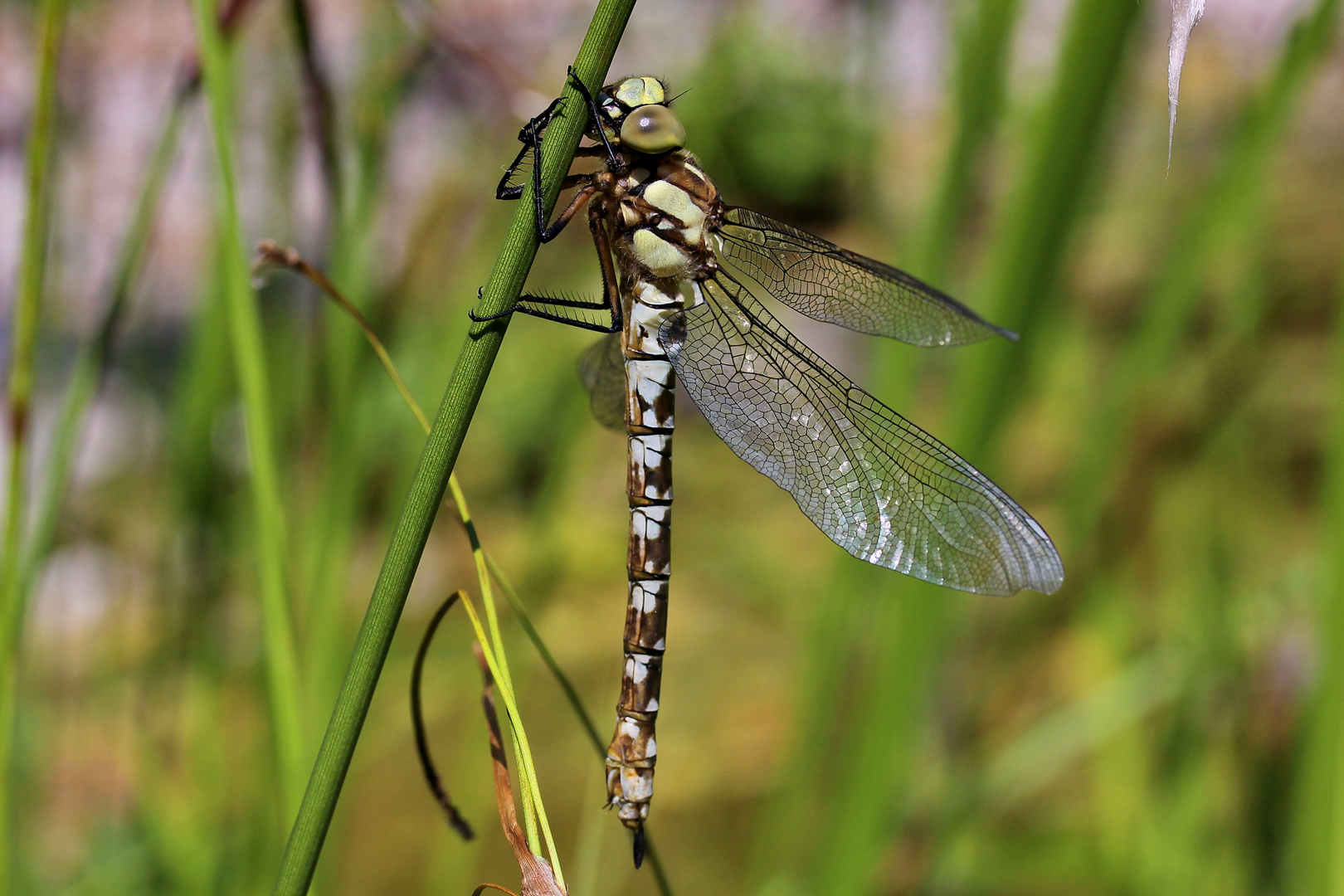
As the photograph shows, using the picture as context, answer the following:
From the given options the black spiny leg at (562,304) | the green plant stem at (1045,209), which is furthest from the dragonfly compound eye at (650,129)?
the green plant stem at (1045,209)

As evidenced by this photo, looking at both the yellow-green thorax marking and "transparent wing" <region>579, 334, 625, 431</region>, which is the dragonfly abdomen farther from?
"transparent wing" <region>579, 334, 625, 431</region>

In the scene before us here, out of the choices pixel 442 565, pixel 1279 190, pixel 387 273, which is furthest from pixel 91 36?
pixel 1279 190

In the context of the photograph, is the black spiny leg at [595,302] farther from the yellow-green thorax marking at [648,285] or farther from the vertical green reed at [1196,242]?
the vertical green reed at [1196,242]

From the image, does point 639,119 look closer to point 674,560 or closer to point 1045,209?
point 1045,209

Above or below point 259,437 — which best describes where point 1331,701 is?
below

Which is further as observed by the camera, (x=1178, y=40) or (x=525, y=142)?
(x=525, y=142)

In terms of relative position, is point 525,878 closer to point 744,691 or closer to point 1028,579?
point 1028,579

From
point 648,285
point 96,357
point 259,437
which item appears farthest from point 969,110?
point 96,357
